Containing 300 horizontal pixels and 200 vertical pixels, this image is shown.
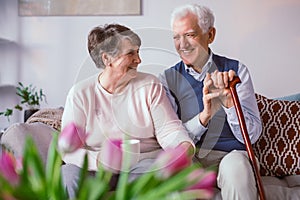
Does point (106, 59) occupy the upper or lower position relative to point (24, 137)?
upper

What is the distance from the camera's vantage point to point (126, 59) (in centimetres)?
208

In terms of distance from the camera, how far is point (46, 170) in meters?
0.65

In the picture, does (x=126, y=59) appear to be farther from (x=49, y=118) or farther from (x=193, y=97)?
(x=49, y=118)

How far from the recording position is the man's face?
224cm

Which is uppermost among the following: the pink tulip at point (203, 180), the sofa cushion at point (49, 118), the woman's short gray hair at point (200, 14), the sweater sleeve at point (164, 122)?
the woman's short gray hair at point (200, 14)

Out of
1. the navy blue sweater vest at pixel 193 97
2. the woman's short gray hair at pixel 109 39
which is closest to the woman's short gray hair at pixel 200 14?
the navy blue sweater vest at pixel 193 97

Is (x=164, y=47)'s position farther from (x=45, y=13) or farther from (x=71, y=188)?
(x=45, y=13)

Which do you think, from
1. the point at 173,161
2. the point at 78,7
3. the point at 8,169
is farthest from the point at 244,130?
the point at 78,7

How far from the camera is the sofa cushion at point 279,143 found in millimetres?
2398

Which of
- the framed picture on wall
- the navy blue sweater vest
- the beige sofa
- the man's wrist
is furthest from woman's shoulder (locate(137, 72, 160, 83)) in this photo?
the framed picture on wall

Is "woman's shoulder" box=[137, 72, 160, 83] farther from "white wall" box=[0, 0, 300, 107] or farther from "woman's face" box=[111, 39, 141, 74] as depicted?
"white wall" box=[0, 0, 300, 107]

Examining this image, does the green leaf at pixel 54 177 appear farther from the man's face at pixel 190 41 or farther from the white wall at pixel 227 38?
the white wall at pixel 227 38

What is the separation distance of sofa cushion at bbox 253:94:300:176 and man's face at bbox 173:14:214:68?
486mm

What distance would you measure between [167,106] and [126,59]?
26 centimetres
